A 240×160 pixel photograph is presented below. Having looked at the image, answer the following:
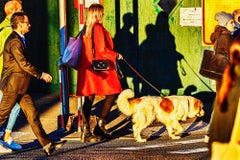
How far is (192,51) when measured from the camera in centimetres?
1323

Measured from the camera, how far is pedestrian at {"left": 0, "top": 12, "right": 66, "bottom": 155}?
344 inches

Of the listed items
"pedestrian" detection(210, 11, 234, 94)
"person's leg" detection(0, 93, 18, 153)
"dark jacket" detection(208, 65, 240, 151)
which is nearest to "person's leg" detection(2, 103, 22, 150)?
"person's leg" detection(0, 93, 18, 153)

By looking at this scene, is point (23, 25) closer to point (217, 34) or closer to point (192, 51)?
point (217, 34)

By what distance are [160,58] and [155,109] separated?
3733 millimetres

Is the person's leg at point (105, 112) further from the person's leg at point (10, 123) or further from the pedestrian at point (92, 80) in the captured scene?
the person's leg at point (10, 123)

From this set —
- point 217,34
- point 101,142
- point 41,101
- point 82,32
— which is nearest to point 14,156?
point 101,142

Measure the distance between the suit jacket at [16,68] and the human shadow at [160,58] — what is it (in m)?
4.62

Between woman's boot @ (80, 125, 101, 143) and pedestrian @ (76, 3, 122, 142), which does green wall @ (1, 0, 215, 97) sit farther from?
woman's boot @ (80, 125, 101, 143)

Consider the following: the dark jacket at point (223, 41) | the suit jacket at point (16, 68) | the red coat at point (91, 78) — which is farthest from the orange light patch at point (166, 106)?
the suit jacket at point (16, 68)

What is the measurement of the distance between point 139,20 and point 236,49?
8.65m

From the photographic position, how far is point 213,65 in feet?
28.7

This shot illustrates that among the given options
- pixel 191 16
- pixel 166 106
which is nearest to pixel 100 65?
pixel 166 106

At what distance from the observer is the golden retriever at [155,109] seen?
9.50 metres

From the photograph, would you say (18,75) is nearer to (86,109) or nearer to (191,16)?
(86,109)
